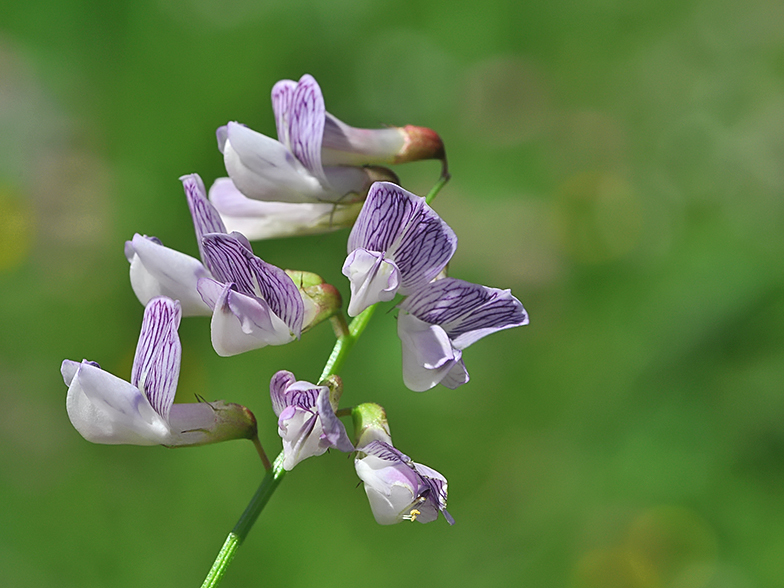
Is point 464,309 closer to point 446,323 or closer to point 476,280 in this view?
point 446,323

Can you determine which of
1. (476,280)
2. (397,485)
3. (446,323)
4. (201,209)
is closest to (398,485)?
(397,485)

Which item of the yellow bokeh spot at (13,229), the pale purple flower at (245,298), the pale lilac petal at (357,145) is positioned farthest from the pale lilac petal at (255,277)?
the yellow bokeh spot at (13,229)

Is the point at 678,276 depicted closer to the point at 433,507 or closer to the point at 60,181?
the point at 433,507

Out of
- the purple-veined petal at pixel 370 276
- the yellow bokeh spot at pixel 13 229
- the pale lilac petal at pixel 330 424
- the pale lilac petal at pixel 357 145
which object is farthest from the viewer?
the yellow bokeh spot at pixel 13 229

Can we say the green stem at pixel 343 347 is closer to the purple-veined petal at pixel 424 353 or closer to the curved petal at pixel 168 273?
the purple-veined petal at pixel 424 353

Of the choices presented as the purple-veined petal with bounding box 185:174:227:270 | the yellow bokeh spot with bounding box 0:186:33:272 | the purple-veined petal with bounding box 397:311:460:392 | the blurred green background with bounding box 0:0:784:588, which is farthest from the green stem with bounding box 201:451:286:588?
the yellow bokeh spot with bounding box 0:186:33:272

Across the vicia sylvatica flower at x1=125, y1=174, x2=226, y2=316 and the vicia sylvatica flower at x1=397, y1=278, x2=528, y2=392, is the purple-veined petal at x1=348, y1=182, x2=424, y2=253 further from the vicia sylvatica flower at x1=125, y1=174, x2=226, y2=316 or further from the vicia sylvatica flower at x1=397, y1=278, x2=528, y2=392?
the vicia sylvatica flower at x1=125, y1=174, x2=226, y2=316
